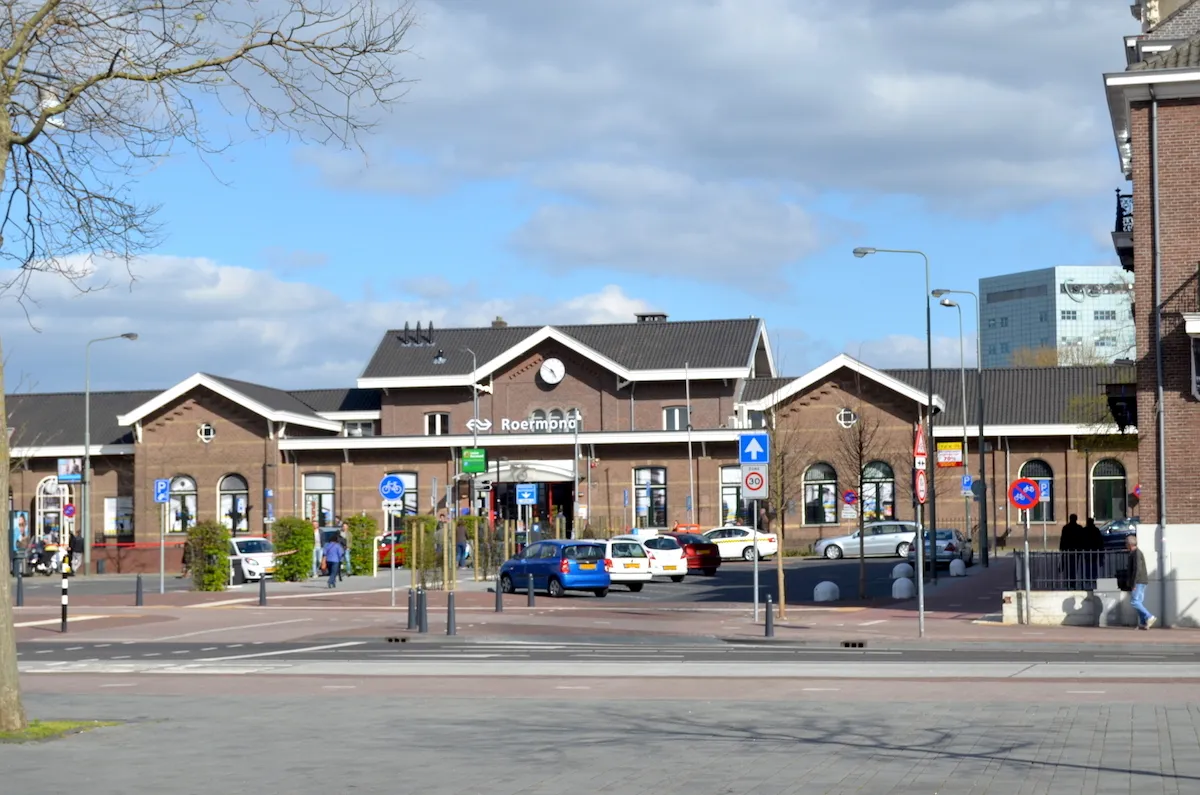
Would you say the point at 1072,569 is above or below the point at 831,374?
below

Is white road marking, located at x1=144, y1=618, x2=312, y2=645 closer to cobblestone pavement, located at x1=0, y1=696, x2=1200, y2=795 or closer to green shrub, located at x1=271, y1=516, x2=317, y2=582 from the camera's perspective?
cobblestone pavement, located at x1=0, y1=696, x2=1200, y2=795

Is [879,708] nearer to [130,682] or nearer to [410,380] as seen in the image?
[130,682]

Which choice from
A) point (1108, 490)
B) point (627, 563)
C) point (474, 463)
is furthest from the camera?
point (1108, 490)

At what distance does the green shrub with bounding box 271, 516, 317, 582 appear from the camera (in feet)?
150

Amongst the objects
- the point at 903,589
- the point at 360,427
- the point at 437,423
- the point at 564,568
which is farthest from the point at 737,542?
the point at 360,427

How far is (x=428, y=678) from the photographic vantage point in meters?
18.9

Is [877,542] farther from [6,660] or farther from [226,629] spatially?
[6,660]

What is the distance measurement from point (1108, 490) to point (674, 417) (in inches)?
748

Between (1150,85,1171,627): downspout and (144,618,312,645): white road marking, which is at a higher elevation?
(1150,85,1171,627): downspout

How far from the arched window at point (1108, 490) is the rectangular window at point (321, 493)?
110 feet

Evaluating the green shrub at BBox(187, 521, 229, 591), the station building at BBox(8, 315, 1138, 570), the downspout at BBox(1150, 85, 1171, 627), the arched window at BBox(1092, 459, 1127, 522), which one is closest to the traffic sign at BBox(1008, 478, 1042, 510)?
the downspout at BBox(1150, 85, 1171, 627)

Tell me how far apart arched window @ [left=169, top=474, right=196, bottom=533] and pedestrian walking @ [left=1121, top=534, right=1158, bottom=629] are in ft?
165

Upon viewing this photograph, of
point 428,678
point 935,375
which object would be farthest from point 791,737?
point 935,375

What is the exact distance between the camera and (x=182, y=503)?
229 ft
